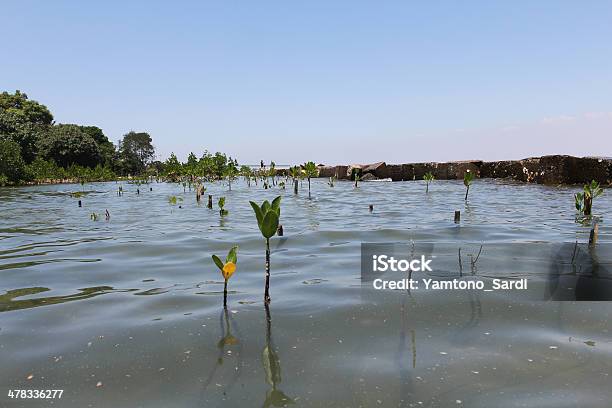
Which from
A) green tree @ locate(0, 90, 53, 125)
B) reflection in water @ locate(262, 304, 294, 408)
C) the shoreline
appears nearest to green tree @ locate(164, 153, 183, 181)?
the shoreline

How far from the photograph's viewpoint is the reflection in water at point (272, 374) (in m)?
2.10

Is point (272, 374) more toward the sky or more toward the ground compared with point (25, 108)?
more toward the ground

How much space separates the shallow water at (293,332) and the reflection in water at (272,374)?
12 millimetres

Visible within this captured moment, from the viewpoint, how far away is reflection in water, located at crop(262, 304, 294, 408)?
2098mm

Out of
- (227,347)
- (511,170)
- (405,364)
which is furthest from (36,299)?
(511,170)

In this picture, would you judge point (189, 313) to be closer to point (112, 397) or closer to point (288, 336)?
point (288, 336)

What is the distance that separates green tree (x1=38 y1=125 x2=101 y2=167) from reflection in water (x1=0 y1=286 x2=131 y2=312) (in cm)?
5157

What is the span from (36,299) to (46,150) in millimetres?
53041

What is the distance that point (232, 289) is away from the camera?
419 cm

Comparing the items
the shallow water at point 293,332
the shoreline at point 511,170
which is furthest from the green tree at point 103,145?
the shallow water at point 293,332

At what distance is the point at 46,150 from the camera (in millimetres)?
48594

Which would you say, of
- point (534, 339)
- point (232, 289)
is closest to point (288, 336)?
point (232, 289)

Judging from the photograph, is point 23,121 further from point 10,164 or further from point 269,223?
point 269,223

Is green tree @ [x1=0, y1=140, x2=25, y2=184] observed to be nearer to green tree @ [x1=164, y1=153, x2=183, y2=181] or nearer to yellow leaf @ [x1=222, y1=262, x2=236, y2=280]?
green tree @ [x1=164, y1=153, x2=183, y2=181]
